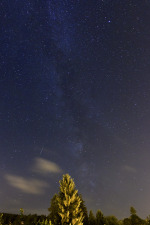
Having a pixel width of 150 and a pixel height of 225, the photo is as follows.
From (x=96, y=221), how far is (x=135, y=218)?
36.9ft

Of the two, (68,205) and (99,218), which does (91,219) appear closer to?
(99,218)

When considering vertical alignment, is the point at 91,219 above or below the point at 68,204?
below

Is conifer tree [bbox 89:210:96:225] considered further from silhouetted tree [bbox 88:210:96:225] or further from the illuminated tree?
the illuminated tree

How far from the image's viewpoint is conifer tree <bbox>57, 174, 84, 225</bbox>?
13.0m

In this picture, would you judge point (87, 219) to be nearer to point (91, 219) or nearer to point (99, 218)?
point (91, 219)

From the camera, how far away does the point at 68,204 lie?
535 inches

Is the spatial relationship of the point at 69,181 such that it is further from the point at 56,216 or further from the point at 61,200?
the point at 56,216

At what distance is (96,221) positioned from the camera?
25.3m

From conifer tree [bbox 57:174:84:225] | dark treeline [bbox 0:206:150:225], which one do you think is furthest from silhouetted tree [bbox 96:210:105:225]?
conifer tree [bbox 57:174:84:225]

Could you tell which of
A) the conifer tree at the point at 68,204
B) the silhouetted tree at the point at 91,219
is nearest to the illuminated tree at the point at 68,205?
the conifer tree at the point at 68,204

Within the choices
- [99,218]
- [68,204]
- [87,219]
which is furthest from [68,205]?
[99,218]

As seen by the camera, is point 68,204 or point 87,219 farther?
point 87,219

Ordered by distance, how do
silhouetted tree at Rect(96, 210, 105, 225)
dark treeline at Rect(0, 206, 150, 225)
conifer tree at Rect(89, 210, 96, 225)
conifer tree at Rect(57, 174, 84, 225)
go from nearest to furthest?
conifer tree at Rect(57, 174, 84, 225)
dark treeline at Rect(0, 206, 150, 225)
conifer tree at Rect(89, 210, 96, 225)
silhouetted tree at Rect(96, 210, 105, 225)

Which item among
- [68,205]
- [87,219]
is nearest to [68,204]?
[68,205]
